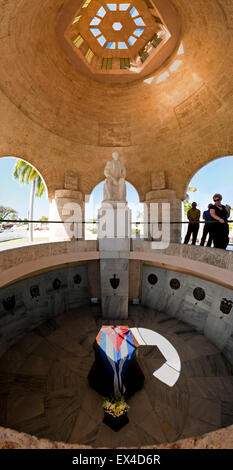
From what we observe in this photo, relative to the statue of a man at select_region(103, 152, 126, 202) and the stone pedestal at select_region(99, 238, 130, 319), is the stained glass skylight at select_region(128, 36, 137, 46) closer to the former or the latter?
the statue of a man at select_region(103, 152, 126, 202)

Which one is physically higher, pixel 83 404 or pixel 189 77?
pixel 189 77

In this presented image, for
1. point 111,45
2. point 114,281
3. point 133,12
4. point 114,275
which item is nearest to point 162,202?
point 114,275

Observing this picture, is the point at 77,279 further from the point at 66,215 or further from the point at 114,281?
the point at 66,215

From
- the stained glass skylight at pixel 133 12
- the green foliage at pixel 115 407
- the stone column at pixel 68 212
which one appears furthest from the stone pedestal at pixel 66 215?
the stained glass skylight at pixel 133 12

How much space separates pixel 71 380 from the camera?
5719 mm

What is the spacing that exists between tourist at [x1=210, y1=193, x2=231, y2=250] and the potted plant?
4.95 meters

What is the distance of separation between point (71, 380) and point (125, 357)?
1.97m

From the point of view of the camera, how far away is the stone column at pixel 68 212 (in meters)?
10.1

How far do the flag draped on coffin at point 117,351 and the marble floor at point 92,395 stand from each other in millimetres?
805

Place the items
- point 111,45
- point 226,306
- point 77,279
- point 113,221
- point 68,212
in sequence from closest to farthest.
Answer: point 226,306
point 113,221
point 77,279
point 68,212
point 111,45

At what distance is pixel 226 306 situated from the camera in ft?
24.0

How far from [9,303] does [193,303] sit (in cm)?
767
